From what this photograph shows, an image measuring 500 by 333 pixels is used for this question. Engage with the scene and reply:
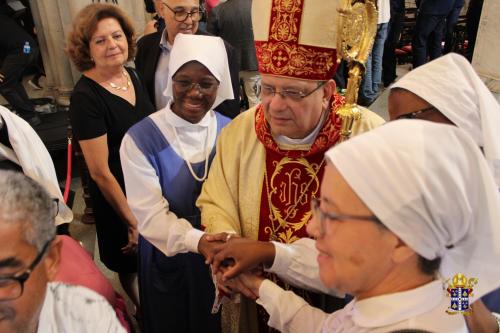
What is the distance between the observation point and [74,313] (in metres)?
1.46

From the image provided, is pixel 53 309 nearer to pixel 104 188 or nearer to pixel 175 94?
pixel 175 94

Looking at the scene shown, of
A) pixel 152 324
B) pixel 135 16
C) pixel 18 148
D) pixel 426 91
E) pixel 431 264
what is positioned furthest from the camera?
pixel 135 16

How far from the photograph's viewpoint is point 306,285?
174cm

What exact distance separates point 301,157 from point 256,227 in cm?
37

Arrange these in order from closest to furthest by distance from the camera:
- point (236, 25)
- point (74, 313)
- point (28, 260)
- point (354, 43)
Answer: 1. point (28, 260)
2. point (74, 313)
3. point (354, 43)
4. point (236, 25)

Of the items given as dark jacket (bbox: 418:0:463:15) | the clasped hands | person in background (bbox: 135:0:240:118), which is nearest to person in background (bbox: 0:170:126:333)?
the clasped hands

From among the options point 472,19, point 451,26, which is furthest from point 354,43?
point 451,26

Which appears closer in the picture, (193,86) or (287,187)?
(287,187)

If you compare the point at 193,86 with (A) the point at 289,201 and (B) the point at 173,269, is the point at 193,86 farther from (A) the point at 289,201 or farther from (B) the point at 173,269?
(B) the point at 173,269

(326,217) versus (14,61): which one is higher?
(326,217)

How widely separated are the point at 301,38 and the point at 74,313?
1.35 meters

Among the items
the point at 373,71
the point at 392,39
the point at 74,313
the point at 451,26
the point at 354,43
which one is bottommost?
the point at 373,71

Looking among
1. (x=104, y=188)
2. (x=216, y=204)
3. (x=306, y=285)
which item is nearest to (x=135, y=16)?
(x=104, y=188)

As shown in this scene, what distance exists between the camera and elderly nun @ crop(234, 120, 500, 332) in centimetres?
98
